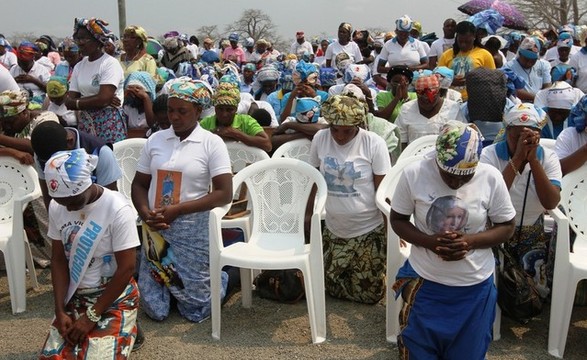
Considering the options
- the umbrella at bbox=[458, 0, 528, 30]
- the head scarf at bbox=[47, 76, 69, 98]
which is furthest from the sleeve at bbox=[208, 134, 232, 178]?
the umbrella at bbox=[458, 0, 528, 30]

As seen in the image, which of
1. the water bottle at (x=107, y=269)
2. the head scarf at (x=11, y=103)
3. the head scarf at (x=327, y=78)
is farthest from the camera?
the head scarf at (x=327, y=78)

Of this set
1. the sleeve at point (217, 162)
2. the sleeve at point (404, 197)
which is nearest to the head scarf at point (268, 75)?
the sleeve at point (217, 162)

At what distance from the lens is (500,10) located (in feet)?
47.3

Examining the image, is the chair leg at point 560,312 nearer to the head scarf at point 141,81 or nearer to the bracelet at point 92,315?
the bracelet at point 92,315

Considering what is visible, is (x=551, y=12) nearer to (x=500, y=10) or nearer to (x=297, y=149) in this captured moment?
(x=500, y=10)

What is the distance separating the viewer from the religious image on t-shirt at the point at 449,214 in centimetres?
277

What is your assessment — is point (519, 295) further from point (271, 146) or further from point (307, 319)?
point (271, 146)

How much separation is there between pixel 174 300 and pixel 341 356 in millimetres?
1322

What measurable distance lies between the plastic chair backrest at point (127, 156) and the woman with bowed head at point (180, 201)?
940mm

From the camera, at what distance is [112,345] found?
3.12m

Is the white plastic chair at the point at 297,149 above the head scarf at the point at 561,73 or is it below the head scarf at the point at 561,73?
below

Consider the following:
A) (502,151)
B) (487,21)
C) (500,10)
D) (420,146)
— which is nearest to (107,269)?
(502,151)

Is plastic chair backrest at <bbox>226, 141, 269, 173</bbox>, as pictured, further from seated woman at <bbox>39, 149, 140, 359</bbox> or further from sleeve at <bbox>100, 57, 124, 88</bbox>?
seated woman at <bbox>39, 149, 140, 359</bbox>

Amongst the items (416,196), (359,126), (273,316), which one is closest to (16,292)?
(273,316)
